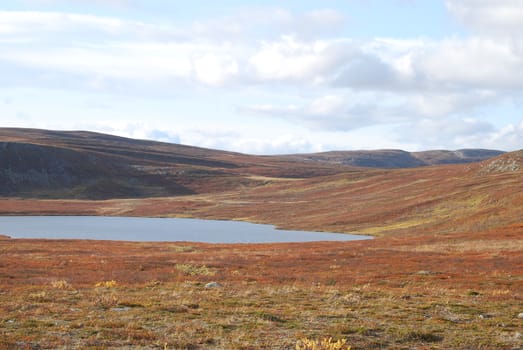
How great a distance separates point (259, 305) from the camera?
76.1 ft

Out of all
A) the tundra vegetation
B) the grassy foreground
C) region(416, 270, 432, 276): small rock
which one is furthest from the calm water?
region(416, 270, 432, 276): small rock

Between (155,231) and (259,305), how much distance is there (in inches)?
3411

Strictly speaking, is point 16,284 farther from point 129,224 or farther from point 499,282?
point 129,224

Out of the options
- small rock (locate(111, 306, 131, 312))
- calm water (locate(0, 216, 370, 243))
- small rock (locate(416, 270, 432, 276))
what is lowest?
calm water (locate(0, 216, 370, 243))

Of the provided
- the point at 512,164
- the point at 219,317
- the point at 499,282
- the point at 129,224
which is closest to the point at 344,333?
the point at 219,317

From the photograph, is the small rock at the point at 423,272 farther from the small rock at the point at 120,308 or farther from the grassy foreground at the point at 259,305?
the small rock at the point at 120,308

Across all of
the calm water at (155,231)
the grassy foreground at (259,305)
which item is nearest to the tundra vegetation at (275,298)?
the grassy foreground at (259,305)

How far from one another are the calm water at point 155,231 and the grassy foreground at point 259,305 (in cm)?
5071

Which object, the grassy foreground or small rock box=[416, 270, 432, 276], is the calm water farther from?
small rock box=[416, 270, 432, 276]

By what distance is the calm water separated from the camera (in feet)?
315

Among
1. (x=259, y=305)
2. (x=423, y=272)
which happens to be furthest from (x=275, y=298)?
(x=423, y=272)

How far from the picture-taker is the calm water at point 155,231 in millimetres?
96125

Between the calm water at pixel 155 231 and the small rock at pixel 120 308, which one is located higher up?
the small rock at pixel 120 308

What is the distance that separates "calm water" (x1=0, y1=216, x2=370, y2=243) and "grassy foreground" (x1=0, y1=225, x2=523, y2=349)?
166ft
